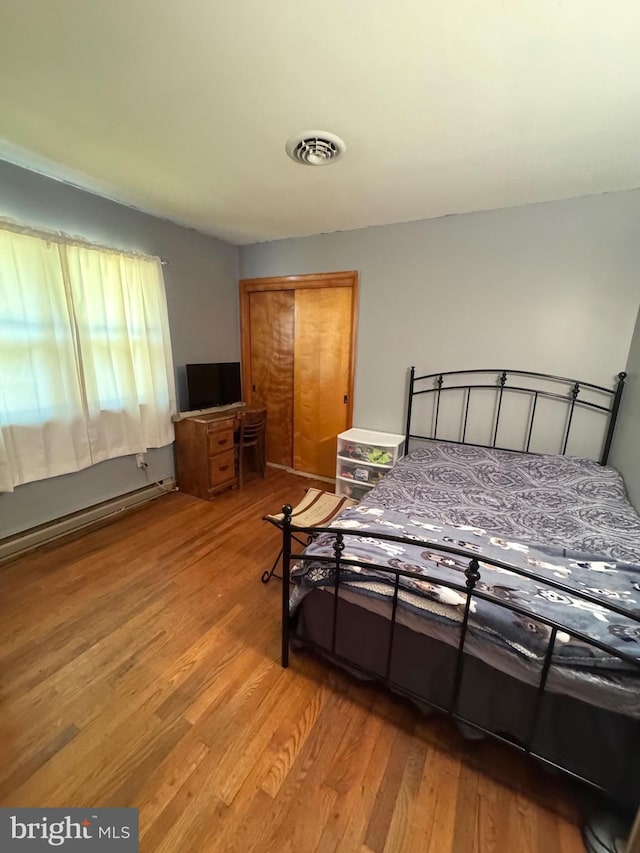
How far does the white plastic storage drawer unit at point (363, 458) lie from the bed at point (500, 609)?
86 cm

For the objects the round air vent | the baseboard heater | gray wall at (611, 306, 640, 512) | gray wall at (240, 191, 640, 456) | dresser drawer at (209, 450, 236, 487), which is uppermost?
the round air vent

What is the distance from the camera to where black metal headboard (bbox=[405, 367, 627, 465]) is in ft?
7.89

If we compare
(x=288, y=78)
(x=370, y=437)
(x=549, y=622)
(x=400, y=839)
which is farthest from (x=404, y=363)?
(x=400, y=839)

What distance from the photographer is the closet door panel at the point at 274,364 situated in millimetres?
3725

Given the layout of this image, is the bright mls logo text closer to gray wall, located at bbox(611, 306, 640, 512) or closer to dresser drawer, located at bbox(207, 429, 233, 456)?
dresser drawer, located at bbox(207, 429, 233, 456)

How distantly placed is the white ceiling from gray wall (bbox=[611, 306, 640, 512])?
3.68 ft

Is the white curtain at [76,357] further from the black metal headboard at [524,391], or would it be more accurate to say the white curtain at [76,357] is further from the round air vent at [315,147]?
the black metal headboard at [524,391]

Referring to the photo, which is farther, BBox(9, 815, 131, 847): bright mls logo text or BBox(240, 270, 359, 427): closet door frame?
BBox(240, 270, 359, 427): closet door frame

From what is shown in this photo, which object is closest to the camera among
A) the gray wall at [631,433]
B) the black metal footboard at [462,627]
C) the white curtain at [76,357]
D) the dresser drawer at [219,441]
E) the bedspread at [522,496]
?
the black metal footboard at [462,627]

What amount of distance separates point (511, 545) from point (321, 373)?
2482 mm

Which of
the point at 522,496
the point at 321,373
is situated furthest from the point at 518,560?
the point at 321,373

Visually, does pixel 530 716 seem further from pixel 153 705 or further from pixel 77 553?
pixel 77 553

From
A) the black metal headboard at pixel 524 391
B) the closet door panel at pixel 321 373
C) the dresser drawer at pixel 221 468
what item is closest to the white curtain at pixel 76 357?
the dresser drawer at pixel 221 468
